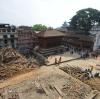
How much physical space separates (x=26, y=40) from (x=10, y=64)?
10489 millimetres

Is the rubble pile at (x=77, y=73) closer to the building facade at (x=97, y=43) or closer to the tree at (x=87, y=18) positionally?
the building facade at (x=97, y=43)

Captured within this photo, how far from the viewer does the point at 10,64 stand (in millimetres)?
25609

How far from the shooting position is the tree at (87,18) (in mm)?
46500

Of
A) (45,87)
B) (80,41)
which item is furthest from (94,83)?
(80,41)

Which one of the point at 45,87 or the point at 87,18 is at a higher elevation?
the point at 87,18

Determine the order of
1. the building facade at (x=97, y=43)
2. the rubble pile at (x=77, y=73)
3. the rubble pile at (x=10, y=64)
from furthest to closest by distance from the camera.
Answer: the building facade at (x=97, y=43), the rubble pile at (x=10, y=64), the rubble pile at (x=77, y=73)

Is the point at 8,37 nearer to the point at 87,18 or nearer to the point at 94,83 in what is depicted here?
the point at 94,83

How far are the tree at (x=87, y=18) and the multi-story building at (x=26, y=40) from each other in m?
18.9

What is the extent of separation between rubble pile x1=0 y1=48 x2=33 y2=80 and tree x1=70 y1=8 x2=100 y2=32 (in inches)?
1077

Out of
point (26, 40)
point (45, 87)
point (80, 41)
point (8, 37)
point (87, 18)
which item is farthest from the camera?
point (87, 18)

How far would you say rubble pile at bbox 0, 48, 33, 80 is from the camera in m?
23.2

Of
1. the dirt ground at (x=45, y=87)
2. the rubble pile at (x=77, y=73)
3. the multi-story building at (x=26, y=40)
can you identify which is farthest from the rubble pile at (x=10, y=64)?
the rubble pile at (x=77, y=73)

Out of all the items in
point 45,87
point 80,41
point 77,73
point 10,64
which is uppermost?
point 80,41

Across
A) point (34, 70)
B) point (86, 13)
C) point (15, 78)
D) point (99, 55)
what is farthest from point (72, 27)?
point (15, 78)
